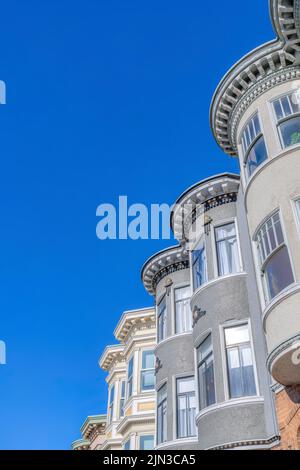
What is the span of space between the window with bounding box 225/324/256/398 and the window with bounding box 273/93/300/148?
201 inches

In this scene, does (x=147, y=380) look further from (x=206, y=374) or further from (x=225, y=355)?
(x=225, y=355)

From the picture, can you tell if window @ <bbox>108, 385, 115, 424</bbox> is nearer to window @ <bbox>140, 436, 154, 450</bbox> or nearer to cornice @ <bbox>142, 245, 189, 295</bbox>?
window @ <bbox>140, 436, 154, 450</bbox>

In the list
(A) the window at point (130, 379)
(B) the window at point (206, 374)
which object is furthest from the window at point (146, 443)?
(B) the window at point (206, 374)

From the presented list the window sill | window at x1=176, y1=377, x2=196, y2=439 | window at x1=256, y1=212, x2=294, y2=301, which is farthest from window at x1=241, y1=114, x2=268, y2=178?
window at x1=176, y1=377, x2=196, y2=439

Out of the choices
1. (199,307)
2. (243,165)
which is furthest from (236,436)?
(243,165)

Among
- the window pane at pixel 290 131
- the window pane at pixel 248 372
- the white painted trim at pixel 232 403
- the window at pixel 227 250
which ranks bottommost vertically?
the white painted trim at pixel 232 403

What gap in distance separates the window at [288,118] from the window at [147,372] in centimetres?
Answer: 1465

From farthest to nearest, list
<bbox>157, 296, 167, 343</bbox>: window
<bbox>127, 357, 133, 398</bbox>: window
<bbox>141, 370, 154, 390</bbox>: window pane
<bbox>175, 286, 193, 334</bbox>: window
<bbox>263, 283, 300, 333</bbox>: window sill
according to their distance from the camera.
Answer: <bbox>127, 357, 133, 398</bbox>: window < <bbox>141, 370, 154, 390</bbox>: window pane < <bbox>157, 296, 167, 343</bbox>: window < <bbox>175, 286, 193, 334</bbox>: window < <bbox>263, 283, 300, 333</bbox>: window sill

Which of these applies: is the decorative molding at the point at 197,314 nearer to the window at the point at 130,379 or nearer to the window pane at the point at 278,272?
the window pane at the point at 278,272

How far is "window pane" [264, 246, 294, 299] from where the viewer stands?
34.7 feet

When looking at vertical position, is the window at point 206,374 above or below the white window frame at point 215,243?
below

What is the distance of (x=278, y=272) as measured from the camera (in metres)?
10.9

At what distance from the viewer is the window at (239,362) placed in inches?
482

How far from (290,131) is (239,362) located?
6.20 m
